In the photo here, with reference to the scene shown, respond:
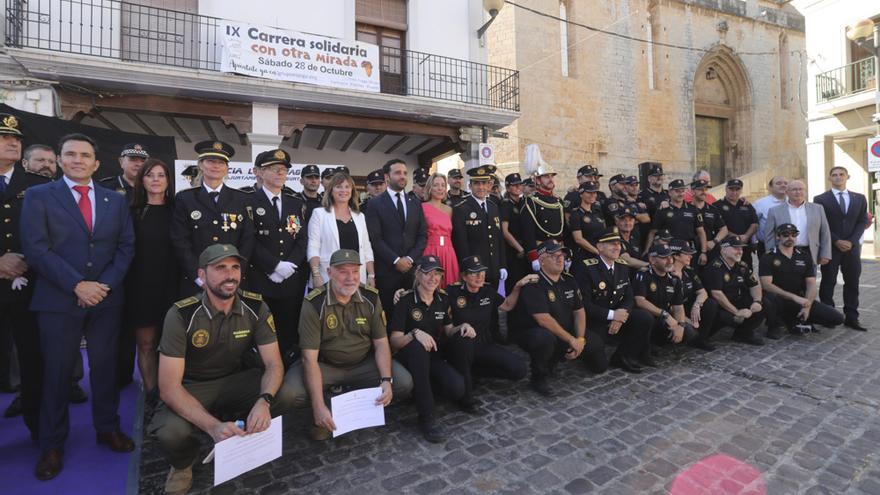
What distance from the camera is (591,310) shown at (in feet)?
15.4

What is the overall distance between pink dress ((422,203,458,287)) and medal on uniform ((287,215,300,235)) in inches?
57.0

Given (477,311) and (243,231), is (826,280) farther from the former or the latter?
(243,231)

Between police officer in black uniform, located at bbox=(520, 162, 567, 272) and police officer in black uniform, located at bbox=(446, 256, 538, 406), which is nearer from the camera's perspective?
police officer in black uniform, located at bbox=(446, 256, 538, 406)

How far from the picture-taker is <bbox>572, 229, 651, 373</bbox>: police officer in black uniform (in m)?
4.63

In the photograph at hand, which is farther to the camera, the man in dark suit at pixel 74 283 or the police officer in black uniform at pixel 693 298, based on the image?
the police officer in black uniform at pixel 693 298

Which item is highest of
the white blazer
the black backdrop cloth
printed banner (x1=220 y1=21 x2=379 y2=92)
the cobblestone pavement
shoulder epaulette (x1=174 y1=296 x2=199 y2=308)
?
printed banner (x1=220 y1=21 x2=379 y2=92)

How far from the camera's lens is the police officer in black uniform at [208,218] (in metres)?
3.44

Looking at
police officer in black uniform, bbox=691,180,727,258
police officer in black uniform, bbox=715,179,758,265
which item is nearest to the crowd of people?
police officer in black uniform, bbox=691,180,727,258

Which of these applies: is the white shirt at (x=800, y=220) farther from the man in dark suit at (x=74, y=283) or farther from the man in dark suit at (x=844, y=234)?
the man in dark suit at (x=74, y=283)

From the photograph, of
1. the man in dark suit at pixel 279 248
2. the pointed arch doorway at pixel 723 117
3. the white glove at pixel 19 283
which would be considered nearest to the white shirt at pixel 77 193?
the white glove at pixel 19 283

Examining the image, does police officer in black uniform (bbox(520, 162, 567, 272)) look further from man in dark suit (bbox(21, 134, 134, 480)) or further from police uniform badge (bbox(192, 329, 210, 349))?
man in dark suit (bbox(21, 134, 134, 480))

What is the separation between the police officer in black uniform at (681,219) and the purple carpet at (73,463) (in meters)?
6.36

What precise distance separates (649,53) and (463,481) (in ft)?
74.9

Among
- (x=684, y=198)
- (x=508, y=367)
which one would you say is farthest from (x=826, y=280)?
(x=508, y=367)
